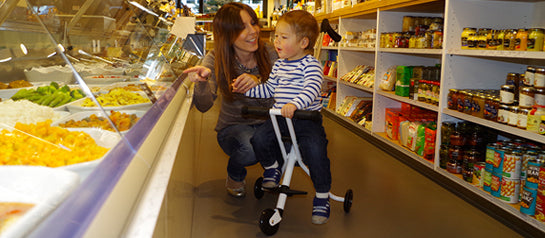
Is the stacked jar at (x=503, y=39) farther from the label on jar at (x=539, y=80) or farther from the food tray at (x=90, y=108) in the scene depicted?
the food tray at (x=90, y=108)

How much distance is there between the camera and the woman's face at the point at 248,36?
295 centimetres

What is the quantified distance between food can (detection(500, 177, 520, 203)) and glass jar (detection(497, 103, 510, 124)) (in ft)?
1.21

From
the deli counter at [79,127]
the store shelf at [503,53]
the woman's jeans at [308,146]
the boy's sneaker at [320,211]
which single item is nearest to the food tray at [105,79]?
the deli counter at [79,127]

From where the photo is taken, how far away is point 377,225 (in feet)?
8.84

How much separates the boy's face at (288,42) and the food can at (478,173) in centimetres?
142

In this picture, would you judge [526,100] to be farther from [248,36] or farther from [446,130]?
[248,36]

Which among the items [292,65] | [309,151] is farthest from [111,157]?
[292,65]

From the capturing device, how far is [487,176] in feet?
9.47

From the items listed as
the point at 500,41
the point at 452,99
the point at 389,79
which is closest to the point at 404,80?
the point at 389,79

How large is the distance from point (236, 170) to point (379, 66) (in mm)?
2401

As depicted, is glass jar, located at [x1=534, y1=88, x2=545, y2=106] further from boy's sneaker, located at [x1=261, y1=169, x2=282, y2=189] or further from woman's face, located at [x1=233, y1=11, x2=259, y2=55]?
woman's face, located at [x1=233, y1=11, x2=259, y2=55]

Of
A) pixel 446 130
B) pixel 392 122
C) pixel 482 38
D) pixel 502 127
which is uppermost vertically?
pixel 482 38

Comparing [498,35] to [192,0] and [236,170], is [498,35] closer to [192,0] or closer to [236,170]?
[236,170]

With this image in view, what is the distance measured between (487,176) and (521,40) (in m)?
0.86
